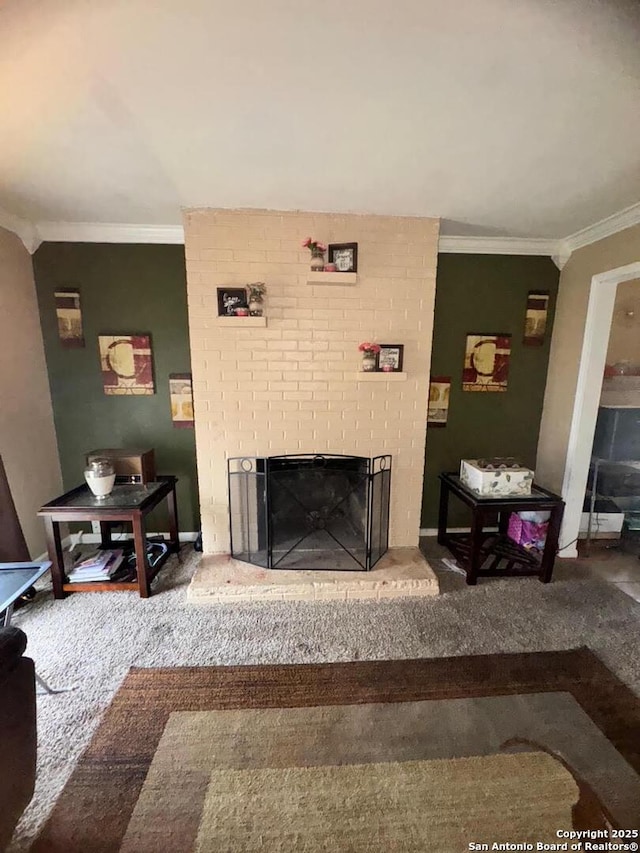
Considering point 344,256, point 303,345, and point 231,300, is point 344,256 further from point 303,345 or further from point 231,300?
point 231,300

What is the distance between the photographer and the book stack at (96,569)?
7.52 ft

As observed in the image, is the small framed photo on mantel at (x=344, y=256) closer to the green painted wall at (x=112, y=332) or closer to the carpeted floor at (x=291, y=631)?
the green painted wall at (x=112, y=332)

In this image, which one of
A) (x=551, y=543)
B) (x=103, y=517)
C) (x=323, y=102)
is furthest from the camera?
(x=551, y=543)

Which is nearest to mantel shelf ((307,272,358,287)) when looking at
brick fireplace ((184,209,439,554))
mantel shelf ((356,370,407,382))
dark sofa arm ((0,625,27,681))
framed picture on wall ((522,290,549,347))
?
brick fireplace ((184,209,439,554))

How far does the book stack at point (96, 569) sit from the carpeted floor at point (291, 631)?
0.38 feet

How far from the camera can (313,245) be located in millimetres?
2242

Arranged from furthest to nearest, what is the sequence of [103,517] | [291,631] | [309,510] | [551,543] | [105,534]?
[105,534], [309,510], [551,543], [103,517], [291,631]

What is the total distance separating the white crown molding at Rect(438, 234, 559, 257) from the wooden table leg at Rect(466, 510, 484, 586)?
6.46ft

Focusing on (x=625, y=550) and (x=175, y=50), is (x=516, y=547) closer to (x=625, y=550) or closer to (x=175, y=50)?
(x=625, y=550)

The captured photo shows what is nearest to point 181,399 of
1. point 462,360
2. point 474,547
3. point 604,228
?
point 462,360

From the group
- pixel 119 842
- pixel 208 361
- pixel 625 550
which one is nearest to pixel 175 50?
pixel 208 361

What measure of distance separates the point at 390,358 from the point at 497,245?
131 centimetres

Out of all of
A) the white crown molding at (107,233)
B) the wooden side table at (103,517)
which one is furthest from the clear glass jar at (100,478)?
the white crown molding at (107,233)

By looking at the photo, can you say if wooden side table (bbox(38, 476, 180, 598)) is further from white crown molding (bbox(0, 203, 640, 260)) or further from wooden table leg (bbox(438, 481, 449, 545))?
wooden table leg (bbox(438, 481, 449, 545))
